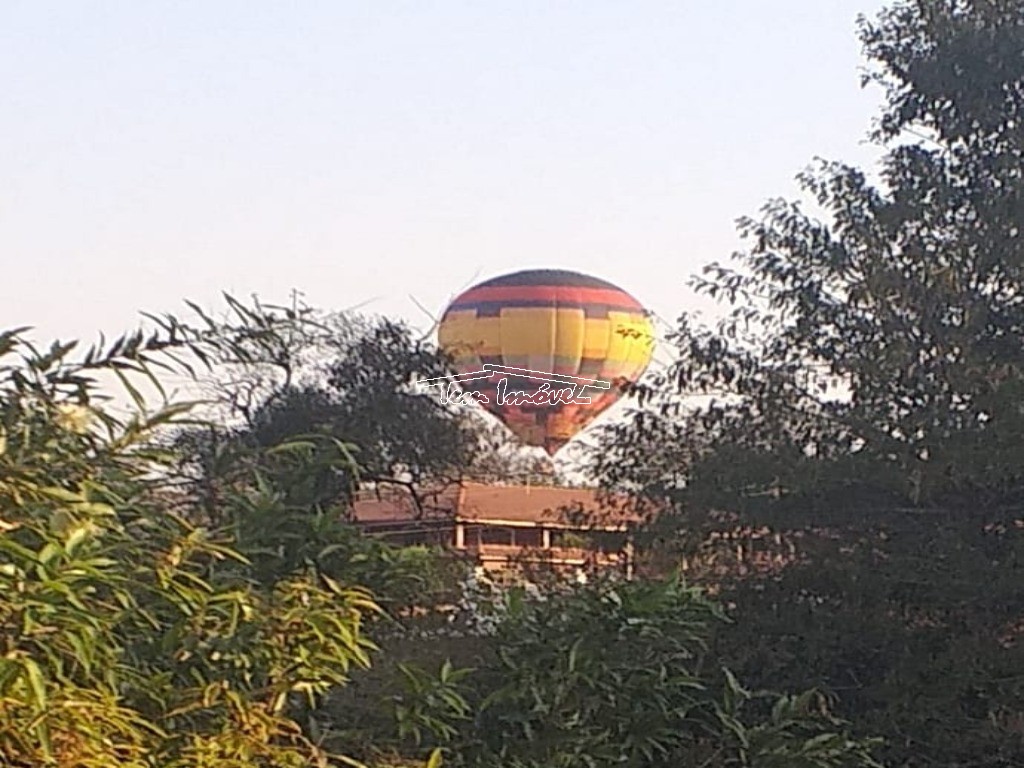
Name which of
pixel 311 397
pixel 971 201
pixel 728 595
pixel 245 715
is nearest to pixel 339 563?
pixel 245 715

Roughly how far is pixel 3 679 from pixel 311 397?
891 cm

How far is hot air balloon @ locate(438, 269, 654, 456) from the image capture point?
22781mm

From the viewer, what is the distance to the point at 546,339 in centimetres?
2570

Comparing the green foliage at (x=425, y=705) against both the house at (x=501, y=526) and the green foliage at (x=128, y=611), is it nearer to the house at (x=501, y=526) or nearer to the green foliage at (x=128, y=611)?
the green foliage at (x=128, y=611)

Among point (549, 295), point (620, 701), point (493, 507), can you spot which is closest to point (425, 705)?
point (620, 701)

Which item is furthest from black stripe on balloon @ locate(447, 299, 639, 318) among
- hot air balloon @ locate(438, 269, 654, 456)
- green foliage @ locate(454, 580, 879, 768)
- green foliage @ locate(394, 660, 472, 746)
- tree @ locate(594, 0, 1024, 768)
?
green foliage @ locate(394, 660, 472, 746)

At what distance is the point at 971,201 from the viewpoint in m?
9.25

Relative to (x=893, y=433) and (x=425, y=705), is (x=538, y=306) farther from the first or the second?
(x=425, y=705)

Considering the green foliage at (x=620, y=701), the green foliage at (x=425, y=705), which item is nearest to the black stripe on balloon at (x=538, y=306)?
the green foliage at (x=620, y=701)

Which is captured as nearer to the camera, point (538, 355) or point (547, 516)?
point (547, 516)

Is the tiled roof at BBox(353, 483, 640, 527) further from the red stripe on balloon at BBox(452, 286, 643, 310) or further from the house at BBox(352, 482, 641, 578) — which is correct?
the red stripe on balloon at BBox(452, 286, 643, 310)

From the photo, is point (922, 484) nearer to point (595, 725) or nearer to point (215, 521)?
point (595, 725)

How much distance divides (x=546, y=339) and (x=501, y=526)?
12473 millimetres

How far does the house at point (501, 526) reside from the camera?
9.23 metres
